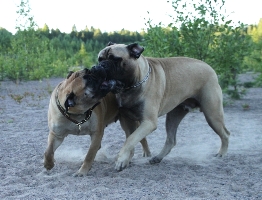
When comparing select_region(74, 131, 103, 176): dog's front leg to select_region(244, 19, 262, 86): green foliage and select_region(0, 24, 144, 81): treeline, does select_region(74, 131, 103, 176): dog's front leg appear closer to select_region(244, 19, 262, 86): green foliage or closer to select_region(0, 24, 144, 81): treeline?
select_region(244, 19, 262, 86): green foliage

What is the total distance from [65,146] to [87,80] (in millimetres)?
2481

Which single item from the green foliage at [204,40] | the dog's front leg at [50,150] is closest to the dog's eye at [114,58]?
the dog's front leg at [50,150]

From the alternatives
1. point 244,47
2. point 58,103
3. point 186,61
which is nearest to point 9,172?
point 58,103

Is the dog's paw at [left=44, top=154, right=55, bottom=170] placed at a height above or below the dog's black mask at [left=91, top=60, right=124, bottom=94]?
below

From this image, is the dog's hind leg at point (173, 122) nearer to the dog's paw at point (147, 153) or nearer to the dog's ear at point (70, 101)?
the dog's paw at point (147, 153)

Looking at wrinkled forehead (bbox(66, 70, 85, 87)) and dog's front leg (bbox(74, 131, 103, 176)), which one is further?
dog's front leg (bbox(74, 131, 103, 176))

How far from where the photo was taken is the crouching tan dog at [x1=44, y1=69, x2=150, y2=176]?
4336mm

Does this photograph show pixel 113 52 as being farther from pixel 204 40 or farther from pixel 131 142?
pixel 204 40

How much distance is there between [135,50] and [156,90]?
23.6 inches

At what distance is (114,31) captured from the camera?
2372 inches

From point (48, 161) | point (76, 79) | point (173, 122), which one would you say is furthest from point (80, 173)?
point (173, 122)

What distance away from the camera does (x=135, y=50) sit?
457cm

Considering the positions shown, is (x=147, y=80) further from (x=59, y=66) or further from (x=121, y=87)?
(x=59, y=66)

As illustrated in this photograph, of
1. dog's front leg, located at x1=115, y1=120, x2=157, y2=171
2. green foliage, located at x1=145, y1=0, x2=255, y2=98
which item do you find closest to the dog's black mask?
dog's front leg, located at x1=115, y1=120, x2=157, y2=171
